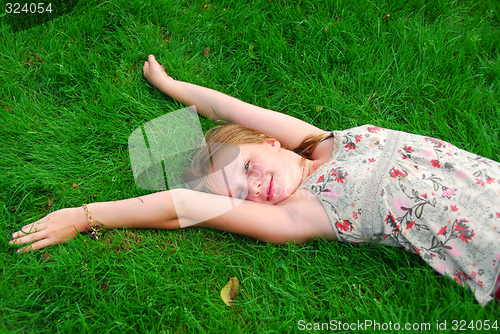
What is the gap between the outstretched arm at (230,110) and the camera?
2599mm

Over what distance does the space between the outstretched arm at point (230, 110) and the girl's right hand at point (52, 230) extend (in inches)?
47.6

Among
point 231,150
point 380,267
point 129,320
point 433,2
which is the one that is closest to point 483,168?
point 380,267

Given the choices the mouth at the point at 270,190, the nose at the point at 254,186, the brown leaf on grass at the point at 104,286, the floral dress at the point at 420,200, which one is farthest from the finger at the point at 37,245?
the floral dress at the point at 420,200

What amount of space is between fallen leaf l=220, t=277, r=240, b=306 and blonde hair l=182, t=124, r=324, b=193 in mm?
605

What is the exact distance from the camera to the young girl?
6.23 feet

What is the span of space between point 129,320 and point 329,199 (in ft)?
4.57

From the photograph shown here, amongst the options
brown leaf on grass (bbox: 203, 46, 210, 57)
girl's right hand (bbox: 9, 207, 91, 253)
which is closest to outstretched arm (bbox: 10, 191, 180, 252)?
girl's right hand (bbox: 9, 207, 91, 253)

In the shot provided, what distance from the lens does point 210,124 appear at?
9.18 feet

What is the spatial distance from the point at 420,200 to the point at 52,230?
232 centimetres

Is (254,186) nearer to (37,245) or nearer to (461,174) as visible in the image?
(461,174)

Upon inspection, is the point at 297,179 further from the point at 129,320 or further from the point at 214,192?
the point at 129,320

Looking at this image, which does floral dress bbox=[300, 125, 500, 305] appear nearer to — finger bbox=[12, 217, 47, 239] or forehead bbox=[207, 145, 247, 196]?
forehead bbox=[207, 145, 247, 196]

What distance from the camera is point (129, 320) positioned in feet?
6.50

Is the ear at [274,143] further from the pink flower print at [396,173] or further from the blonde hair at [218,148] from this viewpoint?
the pink flower print at [396,173]
